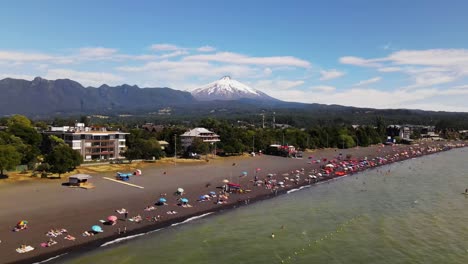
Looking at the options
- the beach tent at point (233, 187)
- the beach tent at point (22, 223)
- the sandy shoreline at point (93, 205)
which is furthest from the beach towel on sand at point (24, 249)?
the beach tent at point (233, 187)

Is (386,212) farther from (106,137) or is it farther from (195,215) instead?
(106,137)

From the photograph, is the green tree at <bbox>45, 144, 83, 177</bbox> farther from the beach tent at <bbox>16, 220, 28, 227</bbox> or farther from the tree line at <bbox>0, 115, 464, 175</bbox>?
the beach tent at <bbox>16, 220, 28, 227</bbox>

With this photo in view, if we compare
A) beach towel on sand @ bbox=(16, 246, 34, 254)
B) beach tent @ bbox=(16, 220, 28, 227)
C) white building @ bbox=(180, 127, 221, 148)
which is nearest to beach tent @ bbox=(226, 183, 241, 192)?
beach tent @ bbox=(16, 220, 28, 227)

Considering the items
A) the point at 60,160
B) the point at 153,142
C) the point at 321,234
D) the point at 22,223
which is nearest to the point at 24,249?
the point at 22,223

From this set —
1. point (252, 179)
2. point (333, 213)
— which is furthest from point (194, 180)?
point (333, 213)

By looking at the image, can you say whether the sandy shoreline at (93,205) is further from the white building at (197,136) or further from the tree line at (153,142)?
the white building at (197,136)

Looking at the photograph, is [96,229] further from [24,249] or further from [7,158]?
[7,158]
